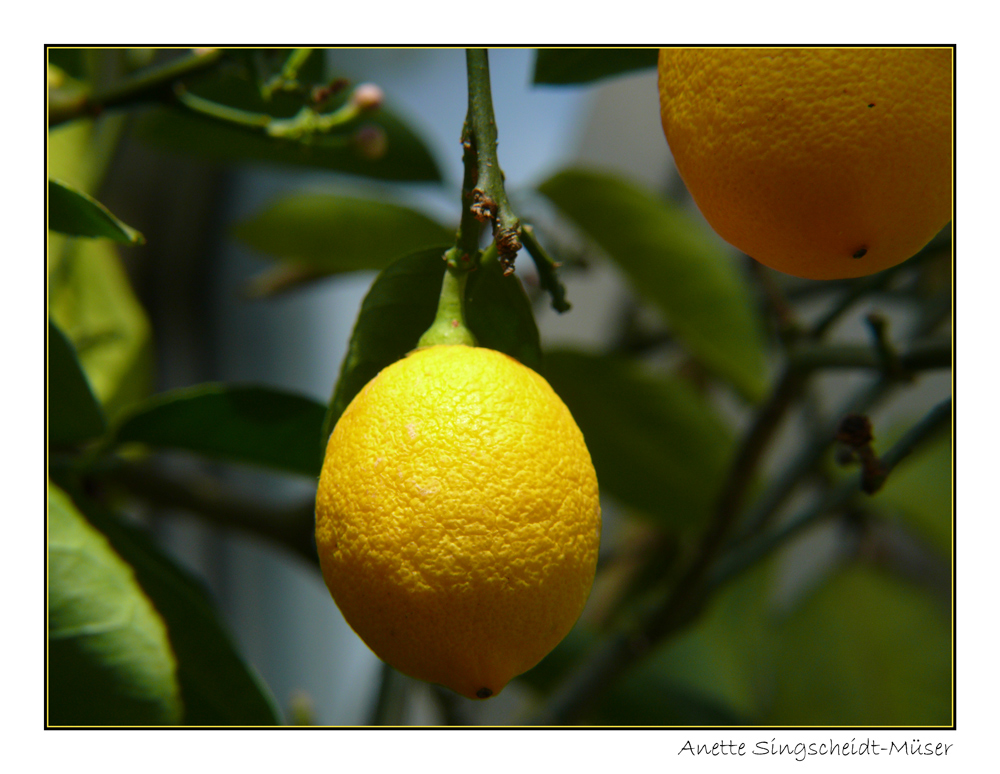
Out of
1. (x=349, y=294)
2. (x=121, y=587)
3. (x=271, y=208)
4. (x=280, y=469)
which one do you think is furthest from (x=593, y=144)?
(x=121, y=587)

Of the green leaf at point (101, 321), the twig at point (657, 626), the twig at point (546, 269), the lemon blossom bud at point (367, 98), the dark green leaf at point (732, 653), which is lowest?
the dark green leaf at point (732, 653)

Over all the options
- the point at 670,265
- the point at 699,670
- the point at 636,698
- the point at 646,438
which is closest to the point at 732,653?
the point at 699,670

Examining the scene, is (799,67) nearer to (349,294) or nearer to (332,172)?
(332,172)

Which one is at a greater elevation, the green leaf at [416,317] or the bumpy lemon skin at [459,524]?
the green leaf at [416,317]

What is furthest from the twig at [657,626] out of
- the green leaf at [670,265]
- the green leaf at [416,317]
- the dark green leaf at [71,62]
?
the dark green leaf at [71,62]

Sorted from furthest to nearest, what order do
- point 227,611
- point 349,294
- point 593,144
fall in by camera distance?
point 593,144, point 349,294, point 227,611

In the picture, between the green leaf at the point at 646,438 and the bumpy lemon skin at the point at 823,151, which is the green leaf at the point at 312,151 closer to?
the green leaf at the point at 646,438
